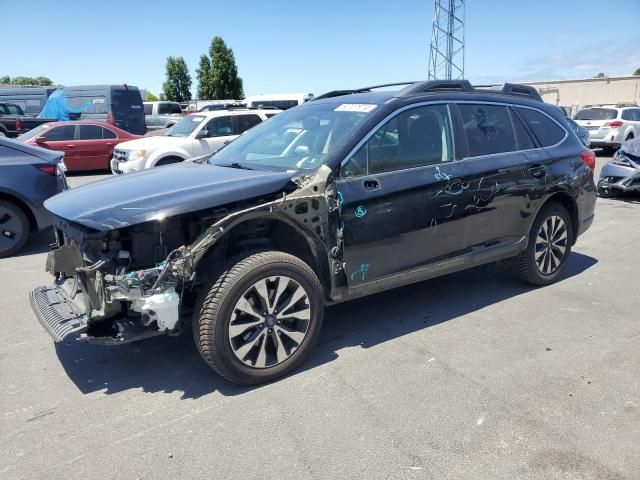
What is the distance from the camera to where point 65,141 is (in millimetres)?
14844

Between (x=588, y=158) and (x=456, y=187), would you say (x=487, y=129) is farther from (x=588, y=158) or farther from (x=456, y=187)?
(x=588, y=158)

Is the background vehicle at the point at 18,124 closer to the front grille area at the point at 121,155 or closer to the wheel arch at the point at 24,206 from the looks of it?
the front grille area at the point at 121,155

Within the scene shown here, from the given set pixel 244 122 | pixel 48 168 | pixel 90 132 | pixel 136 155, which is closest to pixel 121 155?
pixel 136 155

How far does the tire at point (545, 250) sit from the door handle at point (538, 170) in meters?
0.34

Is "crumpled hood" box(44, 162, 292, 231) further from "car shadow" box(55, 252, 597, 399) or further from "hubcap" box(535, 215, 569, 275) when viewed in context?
"hubcap" box(535, 215, 569, 275)

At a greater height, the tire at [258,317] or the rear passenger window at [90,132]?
the rear passenger window at [90,132]

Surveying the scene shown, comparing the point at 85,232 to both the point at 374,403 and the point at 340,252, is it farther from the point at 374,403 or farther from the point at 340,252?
the point at 374,403

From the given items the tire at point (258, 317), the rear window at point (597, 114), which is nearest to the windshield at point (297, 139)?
the tire at point (258, 317)

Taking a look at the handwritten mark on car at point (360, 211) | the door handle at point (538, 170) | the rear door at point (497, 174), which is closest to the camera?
the handwritten mark on car at point (360, 211)

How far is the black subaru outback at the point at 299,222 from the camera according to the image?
316cm

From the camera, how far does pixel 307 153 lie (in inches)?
157

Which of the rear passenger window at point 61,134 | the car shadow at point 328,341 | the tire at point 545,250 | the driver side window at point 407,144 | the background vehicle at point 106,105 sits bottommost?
Answer: the car shadow at point 328,341

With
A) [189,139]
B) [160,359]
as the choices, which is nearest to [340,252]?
[160,359]

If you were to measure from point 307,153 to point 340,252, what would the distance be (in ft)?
2.70
